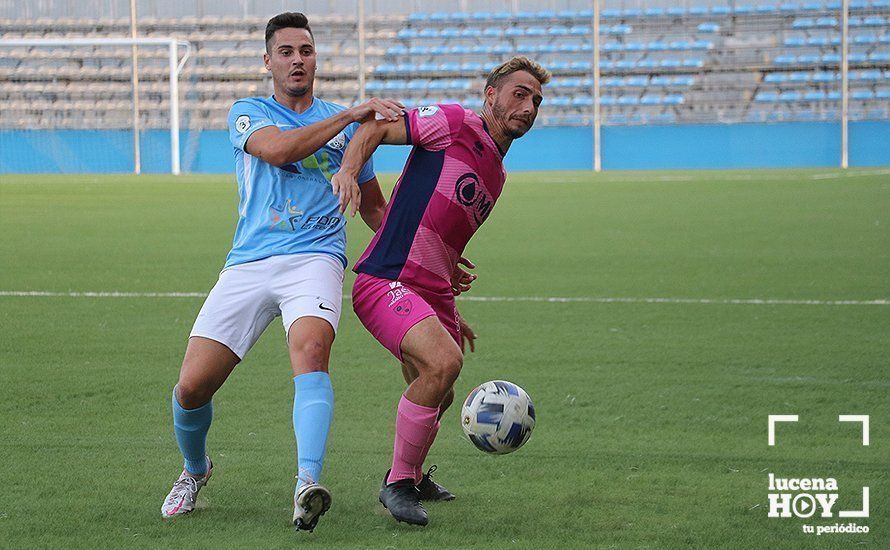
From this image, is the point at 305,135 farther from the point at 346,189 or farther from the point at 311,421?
the point at 311,421

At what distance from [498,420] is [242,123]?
1.43m

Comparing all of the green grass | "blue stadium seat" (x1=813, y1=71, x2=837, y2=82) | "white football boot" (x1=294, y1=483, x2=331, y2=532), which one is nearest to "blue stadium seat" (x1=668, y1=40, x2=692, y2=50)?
"blue stadium seat" (x1=813, y1=71, x2=837, y2=82)

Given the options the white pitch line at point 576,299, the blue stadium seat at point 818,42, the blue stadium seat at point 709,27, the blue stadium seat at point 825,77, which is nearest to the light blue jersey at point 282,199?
the white pitch line at point 576,299

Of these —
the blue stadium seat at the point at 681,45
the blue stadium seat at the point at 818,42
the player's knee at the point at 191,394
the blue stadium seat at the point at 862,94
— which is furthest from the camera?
the blue stadium seat at the point at 681,45

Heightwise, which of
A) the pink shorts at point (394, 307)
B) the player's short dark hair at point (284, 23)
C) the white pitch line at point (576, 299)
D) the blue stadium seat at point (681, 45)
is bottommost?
the white pitch line at point (576, 299)

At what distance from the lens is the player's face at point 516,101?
4.57 metres

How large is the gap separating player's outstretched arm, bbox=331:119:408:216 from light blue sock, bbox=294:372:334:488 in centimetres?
62

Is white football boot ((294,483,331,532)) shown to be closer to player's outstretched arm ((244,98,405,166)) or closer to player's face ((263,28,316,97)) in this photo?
A: player's outstretched arm ((244,98,405,166))

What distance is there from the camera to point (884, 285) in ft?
35.5

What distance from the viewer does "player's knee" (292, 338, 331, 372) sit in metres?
4.27

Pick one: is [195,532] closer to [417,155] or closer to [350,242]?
[417,155]

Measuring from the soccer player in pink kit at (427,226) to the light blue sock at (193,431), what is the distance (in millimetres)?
678

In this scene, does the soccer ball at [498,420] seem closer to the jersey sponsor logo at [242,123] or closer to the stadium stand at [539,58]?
the jersey sponsor logo at [242,123]

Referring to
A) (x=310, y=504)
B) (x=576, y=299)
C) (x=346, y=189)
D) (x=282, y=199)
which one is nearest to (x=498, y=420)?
(x=310, y=504)
